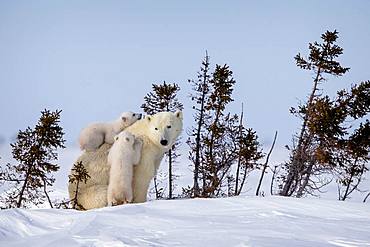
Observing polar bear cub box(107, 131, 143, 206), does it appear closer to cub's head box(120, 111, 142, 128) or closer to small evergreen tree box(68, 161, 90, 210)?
small evergreen tree box(68, 161, 90, 210)

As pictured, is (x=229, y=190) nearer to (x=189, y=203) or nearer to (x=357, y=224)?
(x=189, y=203)

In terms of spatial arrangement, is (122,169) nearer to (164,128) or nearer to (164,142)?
(164,142)

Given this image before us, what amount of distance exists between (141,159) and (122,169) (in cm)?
44

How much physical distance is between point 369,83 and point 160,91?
211 inches

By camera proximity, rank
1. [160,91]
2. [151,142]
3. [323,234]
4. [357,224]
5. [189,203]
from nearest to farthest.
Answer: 1. [323,234]
2. [357,224]
3. [189,203]
4. [151,142]
5. [160,91]

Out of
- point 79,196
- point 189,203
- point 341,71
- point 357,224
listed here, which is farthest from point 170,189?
point 357,224

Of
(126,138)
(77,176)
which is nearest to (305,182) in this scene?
(126,138)

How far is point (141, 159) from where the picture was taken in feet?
27.6

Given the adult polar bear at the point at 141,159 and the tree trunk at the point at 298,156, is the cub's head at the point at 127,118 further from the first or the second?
the tree trunk at the point at 298,156

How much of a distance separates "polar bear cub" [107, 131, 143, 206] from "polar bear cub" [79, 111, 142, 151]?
2.29 ft

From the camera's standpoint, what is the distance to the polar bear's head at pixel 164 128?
27.6 ft

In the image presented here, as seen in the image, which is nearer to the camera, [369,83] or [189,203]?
[189,203]

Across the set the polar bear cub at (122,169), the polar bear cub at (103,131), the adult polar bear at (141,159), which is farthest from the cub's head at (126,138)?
the polar bear cub at (103,131)

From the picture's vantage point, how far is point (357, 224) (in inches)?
168
